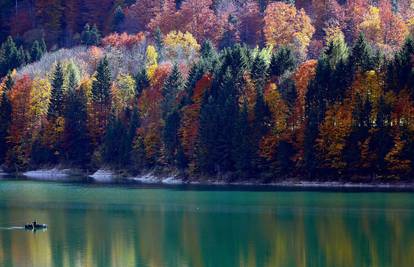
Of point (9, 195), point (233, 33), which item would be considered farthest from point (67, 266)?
point (233, 33)

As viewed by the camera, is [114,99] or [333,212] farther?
[114,99]

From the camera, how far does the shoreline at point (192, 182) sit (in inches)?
3617

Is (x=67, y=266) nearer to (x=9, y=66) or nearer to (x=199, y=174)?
(x=199, y=174)

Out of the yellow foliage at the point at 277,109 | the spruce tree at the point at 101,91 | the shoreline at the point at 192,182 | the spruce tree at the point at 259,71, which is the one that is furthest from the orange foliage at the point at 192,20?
the yellow foliage at the point at 277,109

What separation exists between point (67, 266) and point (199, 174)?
62.1 m

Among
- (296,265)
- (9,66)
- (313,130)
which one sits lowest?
(296,265)

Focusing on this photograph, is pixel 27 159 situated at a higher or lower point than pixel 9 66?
lower

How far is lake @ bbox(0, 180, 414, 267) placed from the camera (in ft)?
156

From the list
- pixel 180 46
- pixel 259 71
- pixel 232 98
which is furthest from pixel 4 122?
pixel 232 98

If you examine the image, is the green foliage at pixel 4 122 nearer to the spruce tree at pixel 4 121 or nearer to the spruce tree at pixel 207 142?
the spruce tree at pixel 4 121

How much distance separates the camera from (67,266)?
4562cm

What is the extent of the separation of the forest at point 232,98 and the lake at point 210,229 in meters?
14.4

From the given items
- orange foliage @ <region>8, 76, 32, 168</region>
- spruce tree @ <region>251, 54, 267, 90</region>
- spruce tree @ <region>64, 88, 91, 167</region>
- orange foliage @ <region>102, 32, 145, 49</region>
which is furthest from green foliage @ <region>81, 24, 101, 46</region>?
spruce tree @ <region>251, 54, 267, 90</region>

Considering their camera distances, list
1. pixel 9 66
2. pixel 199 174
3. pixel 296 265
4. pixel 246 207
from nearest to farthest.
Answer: pixel 296 265 < pixel 246 207 < pixel 199 174 < pixel 9 66
